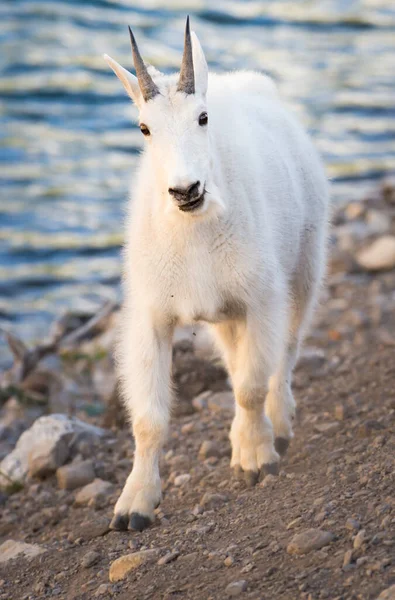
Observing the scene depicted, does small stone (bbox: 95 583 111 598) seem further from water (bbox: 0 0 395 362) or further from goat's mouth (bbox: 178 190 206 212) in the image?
water (bbox: 0 0 395 362)

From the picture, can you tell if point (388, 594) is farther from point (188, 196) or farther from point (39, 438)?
point (39, 438)

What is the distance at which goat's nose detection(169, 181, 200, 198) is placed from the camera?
5163 millimetres

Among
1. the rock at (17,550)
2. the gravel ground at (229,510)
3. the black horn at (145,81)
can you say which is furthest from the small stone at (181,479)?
the black horn at (145,81)

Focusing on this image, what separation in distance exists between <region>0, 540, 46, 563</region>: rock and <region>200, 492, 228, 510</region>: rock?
86 cm

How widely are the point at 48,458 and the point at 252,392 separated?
183 centimetres

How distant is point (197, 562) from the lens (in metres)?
5.10

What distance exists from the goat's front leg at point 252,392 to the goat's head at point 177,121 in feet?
2.88

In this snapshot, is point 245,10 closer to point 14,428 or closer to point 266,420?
point 14,428

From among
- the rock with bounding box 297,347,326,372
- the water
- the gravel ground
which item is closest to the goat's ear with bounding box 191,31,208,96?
the gravel ground

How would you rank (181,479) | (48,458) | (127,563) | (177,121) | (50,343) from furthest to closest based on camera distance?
(50,343) → (48,458) → (181,479) → (177,121) → (127,563)

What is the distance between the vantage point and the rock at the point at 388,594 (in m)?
4.17

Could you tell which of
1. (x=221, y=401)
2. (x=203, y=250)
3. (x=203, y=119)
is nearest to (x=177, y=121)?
(x=203, y=119)

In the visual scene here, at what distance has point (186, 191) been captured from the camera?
204 inches

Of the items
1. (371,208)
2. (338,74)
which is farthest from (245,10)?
(371,208)
